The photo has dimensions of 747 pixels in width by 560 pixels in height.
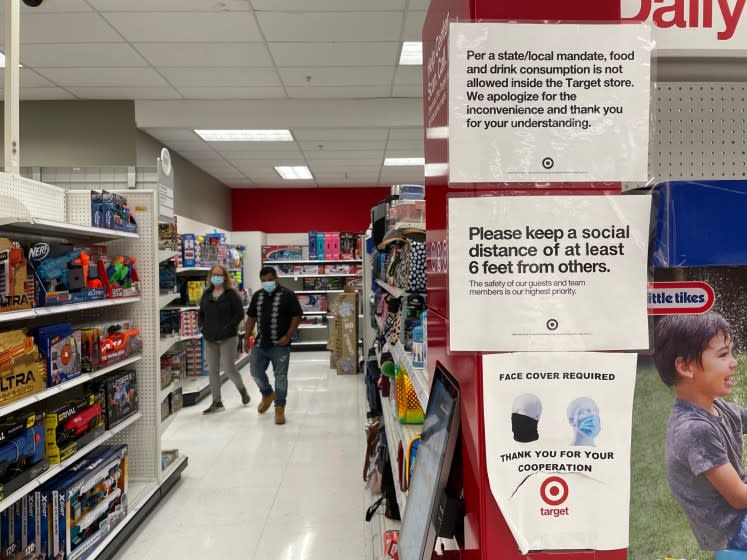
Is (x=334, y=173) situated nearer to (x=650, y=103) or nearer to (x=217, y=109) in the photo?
(x=217, y=109)

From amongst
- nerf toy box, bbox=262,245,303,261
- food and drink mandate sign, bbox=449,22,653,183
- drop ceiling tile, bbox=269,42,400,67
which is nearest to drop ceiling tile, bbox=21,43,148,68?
drop ceiling tile, bbox=269,42,400,67

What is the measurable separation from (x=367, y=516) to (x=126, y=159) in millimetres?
5512

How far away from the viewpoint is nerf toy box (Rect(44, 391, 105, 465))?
2.74m

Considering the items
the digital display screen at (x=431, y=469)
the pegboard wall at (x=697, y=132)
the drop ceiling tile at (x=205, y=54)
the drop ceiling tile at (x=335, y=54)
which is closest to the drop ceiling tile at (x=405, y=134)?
the drop ceiling tile at (x=335, y=54)

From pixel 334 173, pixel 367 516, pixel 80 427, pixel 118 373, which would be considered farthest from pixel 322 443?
pixel 334 173

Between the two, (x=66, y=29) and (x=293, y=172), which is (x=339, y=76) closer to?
(x=66, y=29)

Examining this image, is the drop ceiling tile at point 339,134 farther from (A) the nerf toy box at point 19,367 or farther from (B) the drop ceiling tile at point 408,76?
(A) the nerf toy box at point 19,367

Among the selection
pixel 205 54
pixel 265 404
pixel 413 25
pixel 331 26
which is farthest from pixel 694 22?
pixel 265 404

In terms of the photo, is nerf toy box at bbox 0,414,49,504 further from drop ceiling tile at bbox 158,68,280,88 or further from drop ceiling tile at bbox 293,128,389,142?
drop ceiling tile at bbox 293,128,389,142

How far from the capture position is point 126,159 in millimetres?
6832

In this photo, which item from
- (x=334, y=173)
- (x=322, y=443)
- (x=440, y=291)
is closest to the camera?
(x=440, y=291)

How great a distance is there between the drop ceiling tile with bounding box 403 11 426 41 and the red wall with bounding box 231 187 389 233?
772 centimetres

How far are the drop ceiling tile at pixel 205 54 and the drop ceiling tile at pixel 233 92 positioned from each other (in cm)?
77

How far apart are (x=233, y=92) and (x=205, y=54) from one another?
3.90 feet
